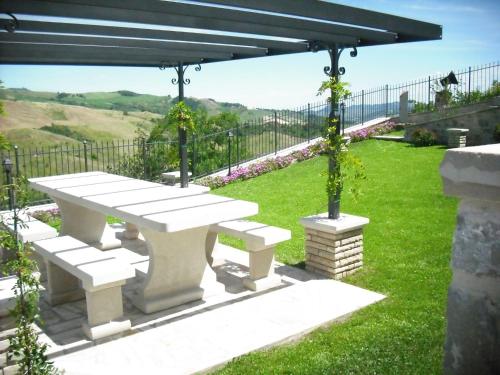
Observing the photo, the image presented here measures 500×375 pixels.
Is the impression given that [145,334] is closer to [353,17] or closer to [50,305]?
[50,305]

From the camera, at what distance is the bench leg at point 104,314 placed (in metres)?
4.67

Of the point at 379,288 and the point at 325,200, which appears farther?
the point at 325,200

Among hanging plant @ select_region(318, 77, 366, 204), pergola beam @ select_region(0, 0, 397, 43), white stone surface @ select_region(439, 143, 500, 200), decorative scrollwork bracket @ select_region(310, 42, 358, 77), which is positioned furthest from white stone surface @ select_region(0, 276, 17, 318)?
decorative scrollwork bracket @ select_region(310, 42, 358, 77)

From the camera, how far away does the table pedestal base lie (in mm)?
5289

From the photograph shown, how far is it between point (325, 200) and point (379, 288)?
479cm

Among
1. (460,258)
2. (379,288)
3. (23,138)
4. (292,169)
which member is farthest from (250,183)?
(23,138)

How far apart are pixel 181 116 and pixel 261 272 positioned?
14.7ft

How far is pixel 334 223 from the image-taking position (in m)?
6.00

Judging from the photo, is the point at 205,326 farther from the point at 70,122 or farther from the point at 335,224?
the point at 70,122

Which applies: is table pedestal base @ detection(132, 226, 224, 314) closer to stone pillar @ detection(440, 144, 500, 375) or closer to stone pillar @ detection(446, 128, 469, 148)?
stone pillar @ detection(440, 144, 500, 375)

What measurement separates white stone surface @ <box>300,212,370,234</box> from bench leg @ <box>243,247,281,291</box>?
27.4 inches

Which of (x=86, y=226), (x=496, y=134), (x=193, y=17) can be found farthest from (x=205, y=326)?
(x=496, y=134)

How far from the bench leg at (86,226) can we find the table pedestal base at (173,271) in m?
2.45

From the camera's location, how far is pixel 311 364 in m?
3.88
